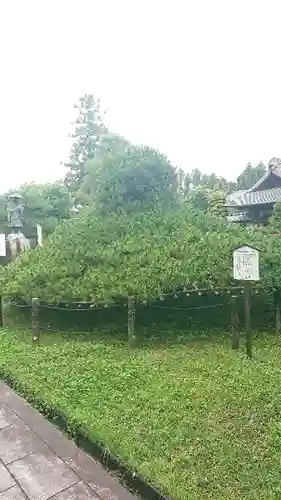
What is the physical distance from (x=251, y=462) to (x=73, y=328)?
506 cm

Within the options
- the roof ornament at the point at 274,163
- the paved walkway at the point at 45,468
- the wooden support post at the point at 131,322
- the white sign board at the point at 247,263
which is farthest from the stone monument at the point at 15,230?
the roof ornament at the point at 274,163

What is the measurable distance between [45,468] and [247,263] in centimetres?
398

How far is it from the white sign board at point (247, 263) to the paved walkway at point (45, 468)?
11.5 feet

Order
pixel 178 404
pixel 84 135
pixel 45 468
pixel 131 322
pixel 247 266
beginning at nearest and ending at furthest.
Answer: pixel 45 468 → pixel 178 404 → pixel 247 266 → pixel 131 322 → pixel 84 135

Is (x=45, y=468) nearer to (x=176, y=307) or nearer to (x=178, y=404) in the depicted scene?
(x=178, y=404)

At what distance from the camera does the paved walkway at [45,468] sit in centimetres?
319

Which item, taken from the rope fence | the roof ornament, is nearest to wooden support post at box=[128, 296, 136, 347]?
the rope fence

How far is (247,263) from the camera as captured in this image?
6.14m

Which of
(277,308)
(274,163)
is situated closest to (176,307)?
(277,308)

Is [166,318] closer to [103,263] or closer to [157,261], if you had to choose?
[157,261]

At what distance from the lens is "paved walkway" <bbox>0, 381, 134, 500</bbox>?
10.5 feet

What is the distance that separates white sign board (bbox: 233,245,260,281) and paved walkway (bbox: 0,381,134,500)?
137 inches

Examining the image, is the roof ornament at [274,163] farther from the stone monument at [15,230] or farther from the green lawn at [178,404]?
the green lawn at [178,404]

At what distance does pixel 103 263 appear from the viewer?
322 inches
